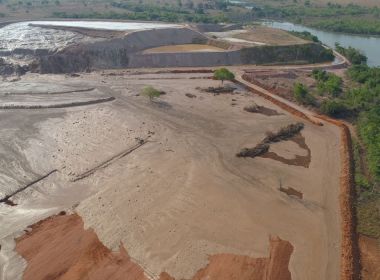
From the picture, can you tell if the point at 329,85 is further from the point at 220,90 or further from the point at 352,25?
the point at 352,25

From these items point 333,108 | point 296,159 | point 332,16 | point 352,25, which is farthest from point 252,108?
point 332,16

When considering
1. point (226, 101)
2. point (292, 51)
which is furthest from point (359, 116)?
point (292, 51)

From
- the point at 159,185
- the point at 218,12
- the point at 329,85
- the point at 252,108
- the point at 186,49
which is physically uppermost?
the point at 218,12

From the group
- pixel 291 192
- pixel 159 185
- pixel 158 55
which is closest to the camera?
pixel 159 185

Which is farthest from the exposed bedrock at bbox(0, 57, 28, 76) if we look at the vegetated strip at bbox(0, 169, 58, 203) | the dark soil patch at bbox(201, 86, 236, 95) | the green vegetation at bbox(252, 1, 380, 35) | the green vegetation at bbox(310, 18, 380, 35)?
the green vegetation at bbox(252, 1, 380, 35)

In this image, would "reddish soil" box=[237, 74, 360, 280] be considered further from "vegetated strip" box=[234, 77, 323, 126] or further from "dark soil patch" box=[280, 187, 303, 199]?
"dark soil patch" box=[280, 187, 303, 199]

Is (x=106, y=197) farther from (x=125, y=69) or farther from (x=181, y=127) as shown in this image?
(x=125, y=69)

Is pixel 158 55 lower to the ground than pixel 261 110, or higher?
higher
